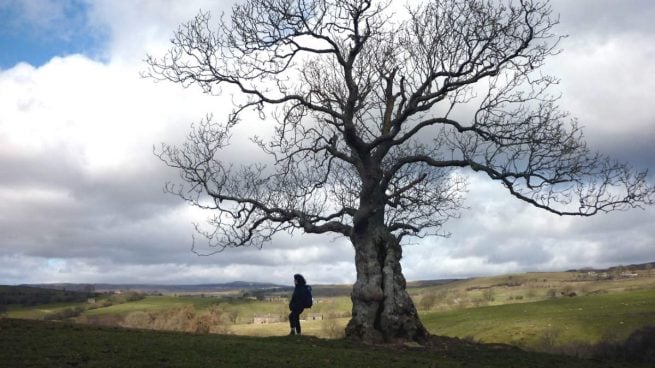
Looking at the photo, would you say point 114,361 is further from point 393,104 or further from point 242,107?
point 393,104

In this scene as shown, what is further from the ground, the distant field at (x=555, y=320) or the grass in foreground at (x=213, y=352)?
the grass in foreground at (x=213, y=352)

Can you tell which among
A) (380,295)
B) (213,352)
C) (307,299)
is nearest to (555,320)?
(380,295)

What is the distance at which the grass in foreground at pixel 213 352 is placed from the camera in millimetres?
14023

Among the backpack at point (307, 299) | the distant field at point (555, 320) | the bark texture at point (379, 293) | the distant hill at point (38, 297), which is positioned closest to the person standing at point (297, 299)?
the backpack at point (307, 299)

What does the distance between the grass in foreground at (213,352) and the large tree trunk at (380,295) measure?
1422 millimetres

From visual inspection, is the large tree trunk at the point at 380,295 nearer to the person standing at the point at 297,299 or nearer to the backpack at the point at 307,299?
the backpack at the point at 307,299

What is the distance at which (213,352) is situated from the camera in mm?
16203

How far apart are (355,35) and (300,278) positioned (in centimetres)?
1040

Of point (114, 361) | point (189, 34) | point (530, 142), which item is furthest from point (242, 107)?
point (114, 361)

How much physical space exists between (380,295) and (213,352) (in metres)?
9.01

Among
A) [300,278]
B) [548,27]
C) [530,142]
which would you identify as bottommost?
[300,278]

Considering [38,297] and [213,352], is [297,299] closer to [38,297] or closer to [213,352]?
[213,352]

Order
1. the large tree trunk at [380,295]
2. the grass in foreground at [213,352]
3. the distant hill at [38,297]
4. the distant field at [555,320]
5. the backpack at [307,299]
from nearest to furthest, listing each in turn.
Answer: the grass in foreground at [213,352] → the large tree trunk at [380,295] → the backpack at [307,299] → the distant field at [555,320] → the distant hill at [38,297]

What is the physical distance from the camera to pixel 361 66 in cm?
2636
